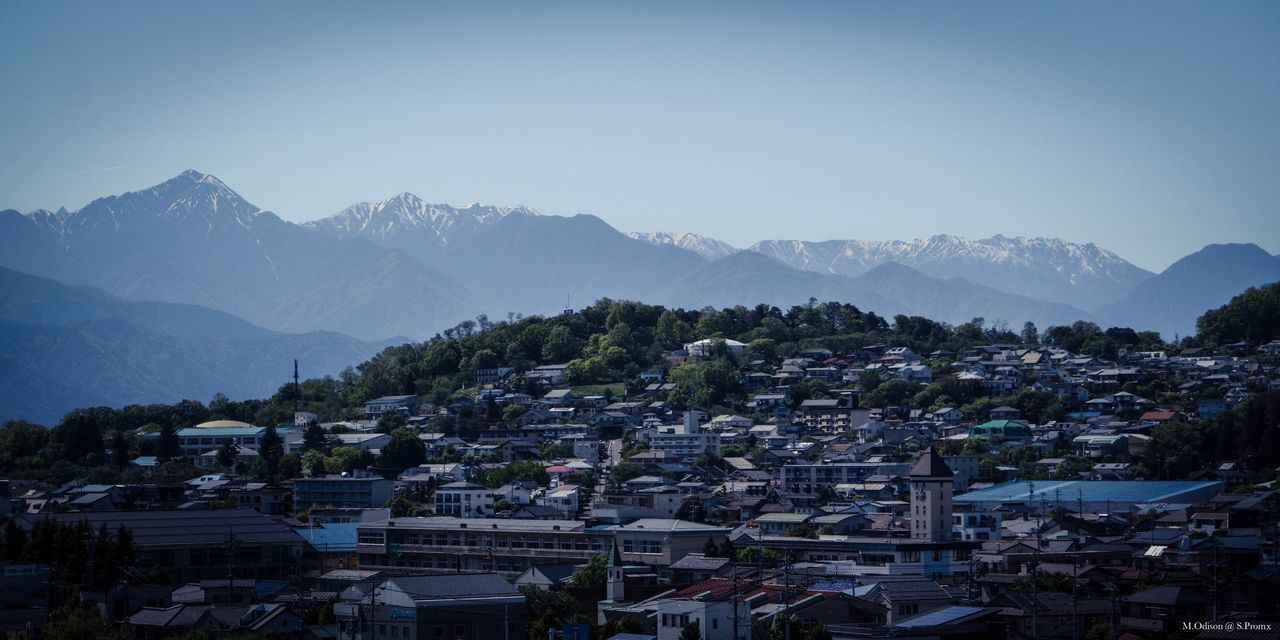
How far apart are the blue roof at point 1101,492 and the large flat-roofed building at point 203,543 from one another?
2111 centimetres

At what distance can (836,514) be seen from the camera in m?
48.4

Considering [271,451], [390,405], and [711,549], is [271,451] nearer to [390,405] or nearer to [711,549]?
[390,405]

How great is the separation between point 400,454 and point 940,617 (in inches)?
1456

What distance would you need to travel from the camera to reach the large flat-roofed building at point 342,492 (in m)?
56.2

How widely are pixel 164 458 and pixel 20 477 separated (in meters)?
7.48

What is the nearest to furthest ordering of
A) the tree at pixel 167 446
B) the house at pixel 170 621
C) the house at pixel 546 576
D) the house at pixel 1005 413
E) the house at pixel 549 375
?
the house at pixel 170 621, the house at pixel 546 576, the tree at pixel 167 446, the house at pixel 1005 413, the house at pixel 549 375

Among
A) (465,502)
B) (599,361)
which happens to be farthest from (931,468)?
(599,361)

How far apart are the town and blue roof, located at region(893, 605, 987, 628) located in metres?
0.11

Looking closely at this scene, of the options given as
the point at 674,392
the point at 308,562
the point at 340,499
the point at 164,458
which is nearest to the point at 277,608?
the point at 308,562

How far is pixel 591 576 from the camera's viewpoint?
37.9 meters

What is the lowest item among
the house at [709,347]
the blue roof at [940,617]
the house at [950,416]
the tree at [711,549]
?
the blue roof at [940,617]

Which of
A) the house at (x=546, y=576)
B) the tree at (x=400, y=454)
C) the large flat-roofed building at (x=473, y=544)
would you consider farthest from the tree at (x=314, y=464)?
the house at (x=546, y=576)

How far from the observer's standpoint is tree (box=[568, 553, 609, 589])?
37.3m

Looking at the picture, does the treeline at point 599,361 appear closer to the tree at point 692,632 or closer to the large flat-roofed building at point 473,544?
the large flat-roofed building at point 473,544
